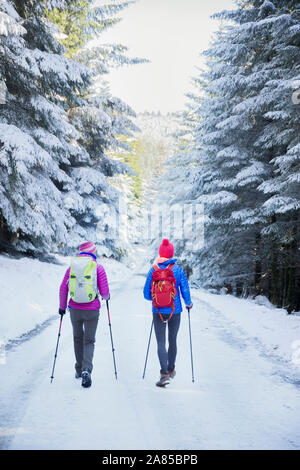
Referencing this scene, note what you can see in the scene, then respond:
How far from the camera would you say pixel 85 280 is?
5211 millimetres

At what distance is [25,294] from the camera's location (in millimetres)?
10570

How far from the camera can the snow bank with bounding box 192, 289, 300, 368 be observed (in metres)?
7.04

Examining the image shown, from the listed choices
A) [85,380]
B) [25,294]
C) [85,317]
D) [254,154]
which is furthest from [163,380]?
[254,154]

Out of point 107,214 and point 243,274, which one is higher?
point 107,214

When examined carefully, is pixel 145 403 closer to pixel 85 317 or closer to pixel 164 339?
pixel 164 339

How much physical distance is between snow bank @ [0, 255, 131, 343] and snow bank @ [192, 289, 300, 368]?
5790 millimetres

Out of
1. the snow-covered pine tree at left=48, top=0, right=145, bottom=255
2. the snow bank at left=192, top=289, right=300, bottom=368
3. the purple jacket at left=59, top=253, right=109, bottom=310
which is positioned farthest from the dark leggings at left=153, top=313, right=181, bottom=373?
the snow-covered pine tree at left=48, top=0, right=145, bottom=255

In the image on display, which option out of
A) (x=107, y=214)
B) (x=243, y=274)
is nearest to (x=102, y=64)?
(x=107, y=214)

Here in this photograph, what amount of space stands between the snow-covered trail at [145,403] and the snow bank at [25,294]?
1232 mm

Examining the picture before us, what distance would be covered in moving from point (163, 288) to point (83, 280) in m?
1.29

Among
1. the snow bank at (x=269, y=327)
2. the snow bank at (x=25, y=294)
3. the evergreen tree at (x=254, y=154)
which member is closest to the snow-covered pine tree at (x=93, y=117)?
the snow bank at (x=25, y=294)

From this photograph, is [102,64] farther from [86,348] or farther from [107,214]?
[86,348]
